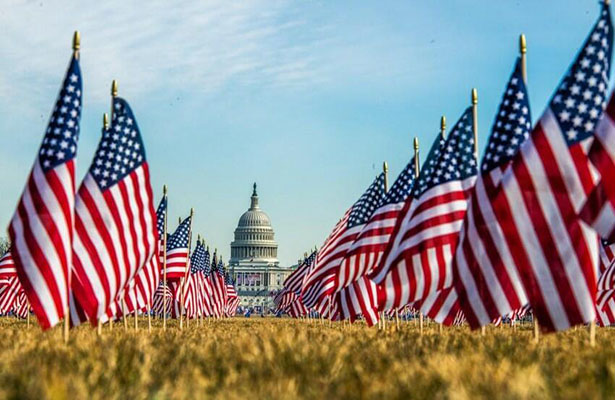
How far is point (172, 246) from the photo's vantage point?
119ft

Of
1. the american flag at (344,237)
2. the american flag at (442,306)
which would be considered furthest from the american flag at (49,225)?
the american flag at (344,237)

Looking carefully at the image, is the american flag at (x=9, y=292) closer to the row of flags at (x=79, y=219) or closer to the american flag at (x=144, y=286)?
the american flag at (x=144, y=286)

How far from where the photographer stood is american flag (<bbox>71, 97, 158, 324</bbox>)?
16.3 m

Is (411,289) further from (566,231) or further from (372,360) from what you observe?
(372,360)

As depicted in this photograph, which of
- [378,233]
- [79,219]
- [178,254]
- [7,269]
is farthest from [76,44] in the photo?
[7,269]

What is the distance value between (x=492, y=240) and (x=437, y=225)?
14.9 feet

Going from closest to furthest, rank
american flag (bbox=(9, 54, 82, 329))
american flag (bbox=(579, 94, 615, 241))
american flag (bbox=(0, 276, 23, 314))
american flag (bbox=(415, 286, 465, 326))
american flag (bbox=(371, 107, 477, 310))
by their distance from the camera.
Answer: american flag (bbox=(579, 94, 615, 241))
american flag (bbox=(9, 54, 82, 329))
american flag (bbox=(371, 107, 477, 310))
american flag (bbox=(415, 286, 465, 326))
american flag (bbox=(0, 276, 23, 314))

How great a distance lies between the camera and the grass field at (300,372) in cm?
736

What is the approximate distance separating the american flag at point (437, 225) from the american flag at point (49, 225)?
20.8ft

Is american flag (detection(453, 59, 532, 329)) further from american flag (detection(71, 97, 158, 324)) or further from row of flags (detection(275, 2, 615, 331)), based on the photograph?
american flag (detection(71, 97, 158, 324))

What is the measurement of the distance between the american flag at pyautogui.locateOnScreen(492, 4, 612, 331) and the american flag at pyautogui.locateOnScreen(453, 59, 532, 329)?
0.62 meters

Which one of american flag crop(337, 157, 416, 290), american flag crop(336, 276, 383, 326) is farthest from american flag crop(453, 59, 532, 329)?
american flag crop(336, 276, 383, 326)

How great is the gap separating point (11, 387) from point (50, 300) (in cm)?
697

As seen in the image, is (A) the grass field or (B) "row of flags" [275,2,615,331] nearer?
(A) the grass field
